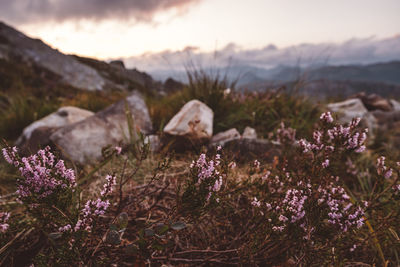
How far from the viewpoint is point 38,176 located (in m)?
1.12

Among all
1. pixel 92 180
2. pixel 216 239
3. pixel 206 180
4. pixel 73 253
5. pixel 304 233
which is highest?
pixel 206 180

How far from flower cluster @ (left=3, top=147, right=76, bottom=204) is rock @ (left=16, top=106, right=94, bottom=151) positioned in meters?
2.98

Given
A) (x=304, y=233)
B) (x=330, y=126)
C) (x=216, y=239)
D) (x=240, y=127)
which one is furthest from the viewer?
(x=240, y=127)

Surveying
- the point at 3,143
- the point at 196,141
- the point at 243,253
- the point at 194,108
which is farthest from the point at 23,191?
the point at 194,108

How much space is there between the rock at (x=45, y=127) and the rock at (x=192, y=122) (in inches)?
83.2

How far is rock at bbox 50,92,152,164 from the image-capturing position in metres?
3.50

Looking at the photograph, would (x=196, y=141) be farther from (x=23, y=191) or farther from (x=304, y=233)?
(x=23, y=191)

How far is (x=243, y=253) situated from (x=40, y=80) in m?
23.0

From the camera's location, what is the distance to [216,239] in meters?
2.11

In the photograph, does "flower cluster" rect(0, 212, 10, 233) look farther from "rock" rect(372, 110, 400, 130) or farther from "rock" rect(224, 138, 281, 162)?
"rock" rect(372, 110, 400, 130)

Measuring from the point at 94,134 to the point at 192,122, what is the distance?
170 centimetres

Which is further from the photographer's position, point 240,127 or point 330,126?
point 240,127

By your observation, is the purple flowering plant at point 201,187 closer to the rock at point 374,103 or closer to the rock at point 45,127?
the rock at point 45,127

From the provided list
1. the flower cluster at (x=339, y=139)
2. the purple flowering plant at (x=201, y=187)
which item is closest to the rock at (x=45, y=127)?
the purple flowering plant at (x=201, y=187)
